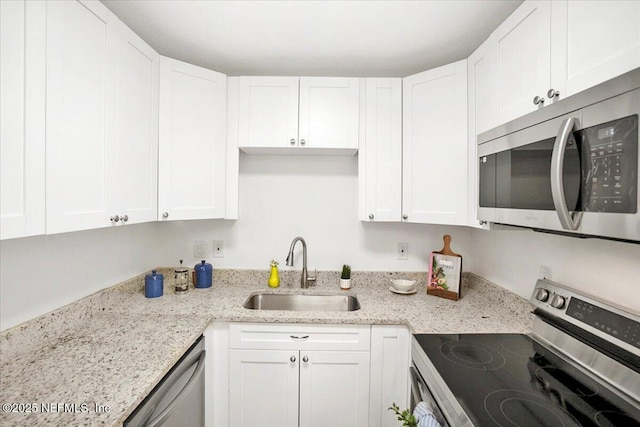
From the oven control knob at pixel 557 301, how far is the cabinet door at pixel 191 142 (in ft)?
5.87

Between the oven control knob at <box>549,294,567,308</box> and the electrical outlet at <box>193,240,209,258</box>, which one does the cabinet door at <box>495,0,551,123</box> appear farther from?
the electrical outlet at <box>193,240,209,258</box>

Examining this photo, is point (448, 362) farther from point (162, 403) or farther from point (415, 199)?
point (162, 403)

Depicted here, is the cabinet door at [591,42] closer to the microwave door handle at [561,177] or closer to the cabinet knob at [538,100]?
the cabinet knob at [538,100]

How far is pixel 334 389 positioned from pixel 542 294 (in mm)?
1114

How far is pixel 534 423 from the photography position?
835mm

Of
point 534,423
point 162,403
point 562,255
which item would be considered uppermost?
point 562,255

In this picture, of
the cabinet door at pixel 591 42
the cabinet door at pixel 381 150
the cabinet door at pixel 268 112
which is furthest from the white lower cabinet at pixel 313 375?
the cabinet door at pixel 591 42

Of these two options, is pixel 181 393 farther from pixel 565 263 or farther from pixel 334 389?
pixel 565 263

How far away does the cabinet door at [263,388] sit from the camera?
157 centimetres

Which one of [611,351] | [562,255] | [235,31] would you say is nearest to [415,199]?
[562,255]

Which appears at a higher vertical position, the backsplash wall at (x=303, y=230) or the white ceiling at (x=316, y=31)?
the white ceiling at (x=316, y=31)

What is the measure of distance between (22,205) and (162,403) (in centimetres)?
83

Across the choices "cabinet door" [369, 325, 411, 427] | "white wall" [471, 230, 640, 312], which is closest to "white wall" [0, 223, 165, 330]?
"cabinet door" [369, 325, 411, 427]

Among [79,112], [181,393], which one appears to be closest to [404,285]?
[181,393]
